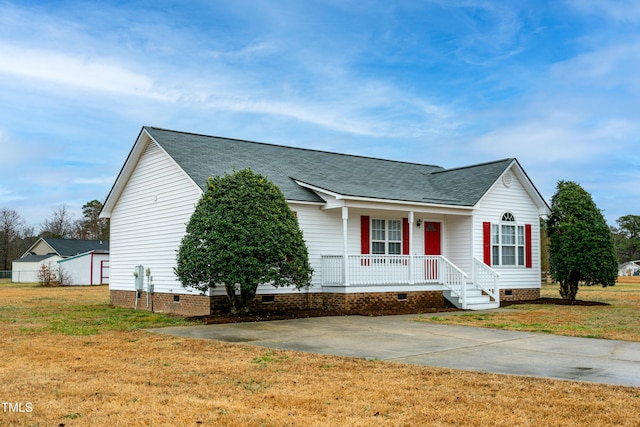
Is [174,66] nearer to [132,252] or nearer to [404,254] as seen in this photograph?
[132,252]

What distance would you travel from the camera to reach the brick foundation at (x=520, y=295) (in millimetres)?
22888

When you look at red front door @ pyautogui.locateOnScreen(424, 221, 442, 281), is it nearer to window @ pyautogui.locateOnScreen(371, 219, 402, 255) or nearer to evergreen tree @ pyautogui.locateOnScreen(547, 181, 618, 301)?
window @ pyautogui.locateOnScreen(371, 219, 402, 255)

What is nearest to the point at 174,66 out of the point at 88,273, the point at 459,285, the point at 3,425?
the point at 459,285

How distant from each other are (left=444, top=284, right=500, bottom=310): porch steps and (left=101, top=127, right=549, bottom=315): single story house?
4 cm

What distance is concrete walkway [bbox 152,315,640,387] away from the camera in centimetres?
906

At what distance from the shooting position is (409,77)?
19.2m

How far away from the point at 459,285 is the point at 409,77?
22.6 feet

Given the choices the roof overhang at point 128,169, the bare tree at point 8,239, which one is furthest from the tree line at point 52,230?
the roof overhang at point 128,169

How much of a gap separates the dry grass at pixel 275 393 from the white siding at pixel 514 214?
43.4 feet

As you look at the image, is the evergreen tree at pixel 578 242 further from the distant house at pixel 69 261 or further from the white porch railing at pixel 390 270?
the distant house at pixel 69 261

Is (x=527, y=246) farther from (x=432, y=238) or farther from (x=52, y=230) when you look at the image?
(x=52, y=230)

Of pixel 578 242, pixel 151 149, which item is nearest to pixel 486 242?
pixel 578 242

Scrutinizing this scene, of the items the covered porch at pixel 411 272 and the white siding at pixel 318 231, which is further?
the white siding at pixel 318 231

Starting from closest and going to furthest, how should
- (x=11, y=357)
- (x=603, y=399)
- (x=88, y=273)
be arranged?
(x=603, y=399), (x=11, y=357), (x=88, y=273)
